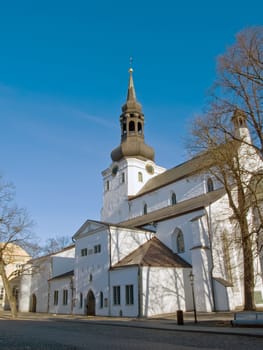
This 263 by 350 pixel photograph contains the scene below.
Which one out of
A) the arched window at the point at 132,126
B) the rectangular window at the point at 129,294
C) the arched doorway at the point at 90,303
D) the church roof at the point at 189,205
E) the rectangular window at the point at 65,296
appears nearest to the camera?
the rectangular window at the point at 129,294

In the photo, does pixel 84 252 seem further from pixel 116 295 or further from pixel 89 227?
pixel 116 295

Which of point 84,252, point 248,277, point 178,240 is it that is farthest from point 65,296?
point 248,277

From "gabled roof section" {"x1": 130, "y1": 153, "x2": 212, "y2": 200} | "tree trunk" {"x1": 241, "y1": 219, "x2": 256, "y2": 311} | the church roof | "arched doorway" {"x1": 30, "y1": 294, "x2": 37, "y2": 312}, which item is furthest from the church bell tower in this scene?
"tree trunk" {"x1": 241, "y1": 219, "x2": 256, "y2": 311}

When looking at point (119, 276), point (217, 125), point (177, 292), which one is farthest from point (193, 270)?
point (217, 125)

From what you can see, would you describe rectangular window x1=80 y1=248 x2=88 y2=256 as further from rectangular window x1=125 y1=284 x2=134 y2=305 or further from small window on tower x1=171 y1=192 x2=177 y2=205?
small window on tower x1=171 y1=192 x2=177 y2=205

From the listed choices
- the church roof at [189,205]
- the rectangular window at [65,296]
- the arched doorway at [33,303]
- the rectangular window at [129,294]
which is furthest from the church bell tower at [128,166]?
the rectangular window at [129,294]

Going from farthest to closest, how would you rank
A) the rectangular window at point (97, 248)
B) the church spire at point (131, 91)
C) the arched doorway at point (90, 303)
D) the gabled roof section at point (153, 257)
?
the church spire at point (131, 91), the rectangular window at point (97, 248), the arched doorway at point (90, 303), the gabled roof section at point (153, 257)

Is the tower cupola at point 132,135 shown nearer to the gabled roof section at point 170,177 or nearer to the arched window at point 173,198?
the gabled roof section at point 170,177

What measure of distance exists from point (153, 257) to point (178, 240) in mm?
4000

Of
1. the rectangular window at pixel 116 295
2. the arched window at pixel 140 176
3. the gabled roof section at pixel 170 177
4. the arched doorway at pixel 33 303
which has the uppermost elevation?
the arched window at pixel 140 176

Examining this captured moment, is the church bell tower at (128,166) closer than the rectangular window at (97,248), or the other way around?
the rectangular window at (97,248)

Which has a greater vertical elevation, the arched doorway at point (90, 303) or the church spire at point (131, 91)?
the church spire at point (131, 91)

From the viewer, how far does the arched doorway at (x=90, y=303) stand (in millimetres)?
30630

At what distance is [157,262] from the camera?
27719mm
